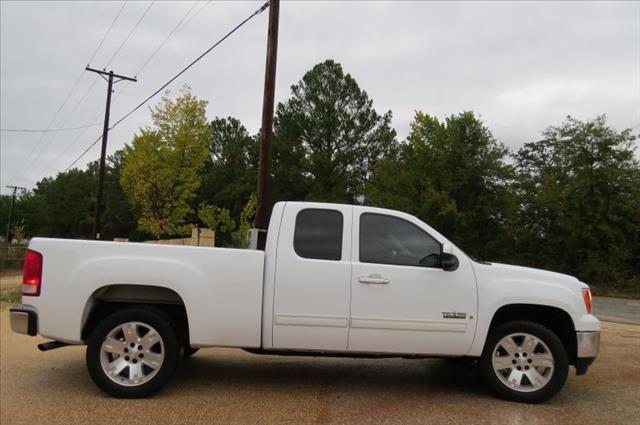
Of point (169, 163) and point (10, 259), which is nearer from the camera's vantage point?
point (169, 163)

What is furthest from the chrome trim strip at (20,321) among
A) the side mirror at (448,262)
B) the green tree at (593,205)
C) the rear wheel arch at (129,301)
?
the green tree at (593,205)

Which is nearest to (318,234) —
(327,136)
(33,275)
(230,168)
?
(33,275)

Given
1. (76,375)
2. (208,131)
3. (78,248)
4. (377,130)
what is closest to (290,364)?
(76,375)

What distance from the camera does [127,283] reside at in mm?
4961

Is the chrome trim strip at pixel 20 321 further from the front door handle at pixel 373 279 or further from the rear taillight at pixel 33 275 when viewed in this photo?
the front door handle at pixel 373 279

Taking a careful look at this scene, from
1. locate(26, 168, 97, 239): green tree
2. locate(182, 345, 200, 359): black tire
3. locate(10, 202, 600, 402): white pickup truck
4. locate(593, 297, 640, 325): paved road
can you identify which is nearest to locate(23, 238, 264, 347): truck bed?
locate(10, 202, 600, 402): white pickup truck

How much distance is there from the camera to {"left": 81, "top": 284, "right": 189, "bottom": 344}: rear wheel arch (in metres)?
5.14

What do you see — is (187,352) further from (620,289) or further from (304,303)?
(620,289)

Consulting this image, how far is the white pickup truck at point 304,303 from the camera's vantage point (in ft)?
16.2

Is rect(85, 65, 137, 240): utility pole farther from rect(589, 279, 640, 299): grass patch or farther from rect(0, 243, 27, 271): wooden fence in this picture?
rect(589, 279, 640, 299): grass patch

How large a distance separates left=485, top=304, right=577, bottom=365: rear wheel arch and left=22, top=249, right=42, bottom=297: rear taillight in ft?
14.0

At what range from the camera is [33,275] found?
16.1 feet

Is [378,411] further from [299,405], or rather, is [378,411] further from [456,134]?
[456,134]

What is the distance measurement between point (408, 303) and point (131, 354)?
262 cm
